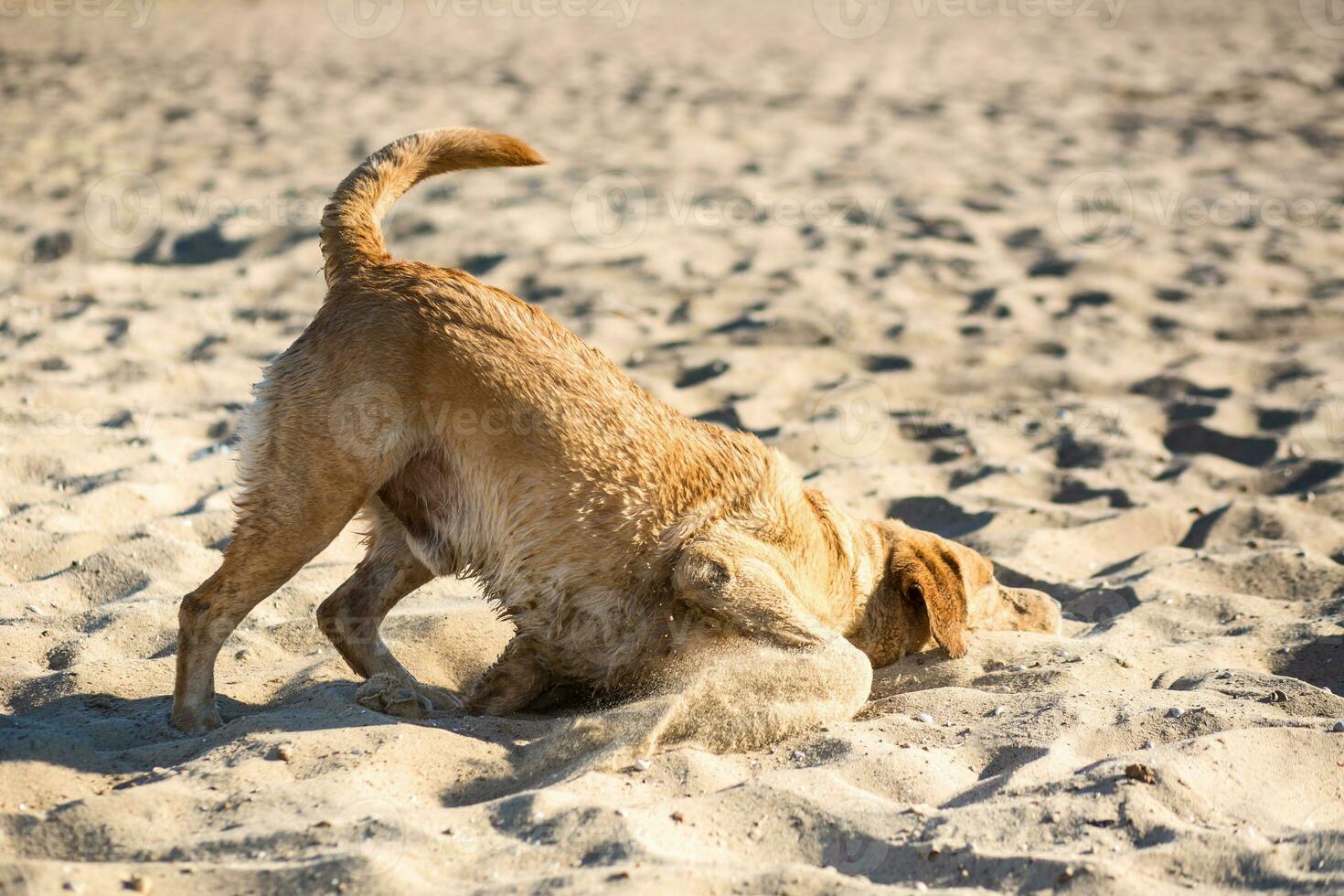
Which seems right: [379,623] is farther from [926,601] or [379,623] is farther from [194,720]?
[926,601]

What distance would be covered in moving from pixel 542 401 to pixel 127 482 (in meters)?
2.60

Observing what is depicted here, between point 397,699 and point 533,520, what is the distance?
704mm

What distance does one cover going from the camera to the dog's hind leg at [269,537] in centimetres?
393

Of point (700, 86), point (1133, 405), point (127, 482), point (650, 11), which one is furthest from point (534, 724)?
point (650, 11)

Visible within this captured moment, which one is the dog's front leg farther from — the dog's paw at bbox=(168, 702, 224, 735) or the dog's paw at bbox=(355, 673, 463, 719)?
the dog's paw at bbox=(168, 702, 224, 735)

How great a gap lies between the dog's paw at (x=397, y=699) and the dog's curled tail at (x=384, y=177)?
4.55ft

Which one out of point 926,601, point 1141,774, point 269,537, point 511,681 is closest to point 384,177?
point 269,537

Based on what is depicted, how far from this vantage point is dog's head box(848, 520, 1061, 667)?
4.44m

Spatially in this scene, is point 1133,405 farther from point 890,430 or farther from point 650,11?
point 650,11

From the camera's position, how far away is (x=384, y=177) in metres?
4.50

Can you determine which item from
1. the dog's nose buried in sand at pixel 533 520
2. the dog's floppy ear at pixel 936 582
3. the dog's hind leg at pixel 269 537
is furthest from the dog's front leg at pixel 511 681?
the dog's floppy ear at pixel 936 582

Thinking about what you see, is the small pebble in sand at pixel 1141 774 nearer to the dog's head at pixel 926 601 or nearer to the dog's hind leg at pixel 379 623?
the dog's head at pixel 926 601

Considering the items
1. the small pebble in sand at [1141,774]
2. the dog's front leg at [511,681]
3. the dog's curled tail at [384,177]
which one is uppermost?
the dog's curled tail at [384,177]

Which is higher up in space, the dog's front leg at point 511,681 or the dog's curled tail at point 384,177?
the dog's curled tail at point 384,177
